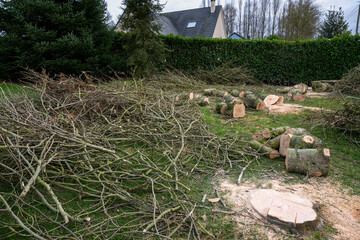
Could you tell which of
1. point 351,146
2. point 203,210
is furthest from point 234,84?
point 203,210

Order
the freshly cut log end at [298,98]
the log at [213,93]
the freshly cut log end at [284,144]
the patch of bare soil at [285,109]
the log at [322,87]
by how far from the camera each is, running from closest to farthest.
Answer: the freshly cut log end at [284,144], the patch of bare soil at [285,109], the freshly cut log end at [298,98], the log at [213,93], the log at [322,87]

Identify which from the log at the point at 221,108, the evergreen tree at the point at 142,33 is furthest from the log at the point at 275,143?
the evergreen tree at the point at 142,33

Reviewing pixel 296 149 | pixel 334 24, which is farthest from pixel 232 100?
pixel 334 24

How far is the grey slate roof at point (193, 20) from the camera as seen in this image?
22.4m

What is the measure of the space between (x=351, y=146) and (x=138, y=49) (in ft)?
27.9

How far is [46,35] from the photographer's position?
846 centimetres

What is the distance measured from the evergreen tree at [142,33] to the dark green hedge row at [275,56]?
0.68 metres

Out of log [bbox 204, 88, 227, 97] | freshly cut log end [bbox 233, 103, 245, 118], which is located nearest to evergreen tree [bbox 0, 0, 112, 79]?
log [bbox 204, 88, 227, 97]

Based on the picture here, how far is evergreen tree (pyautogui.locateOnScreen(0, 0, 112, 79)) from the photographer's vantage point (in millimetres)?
8438

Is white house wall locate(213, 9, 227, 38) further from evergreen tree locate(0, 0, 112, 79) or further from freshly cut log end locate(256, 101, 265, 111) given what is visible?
freshly cut log end locate(256, 101, 265, 111)

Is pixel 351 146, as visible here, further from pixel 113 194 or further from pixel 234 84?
pixel 234 84

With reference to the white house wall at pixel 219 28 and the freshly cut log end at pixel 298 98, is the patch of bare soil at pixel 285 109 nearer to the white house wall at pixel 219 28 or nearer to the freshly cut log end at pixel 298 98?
the freshly cut log end at pixel 298 98

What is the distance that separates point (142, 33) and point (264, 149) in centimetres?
820

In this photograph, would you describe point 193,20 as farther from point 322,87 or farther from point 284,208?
point 284,208
